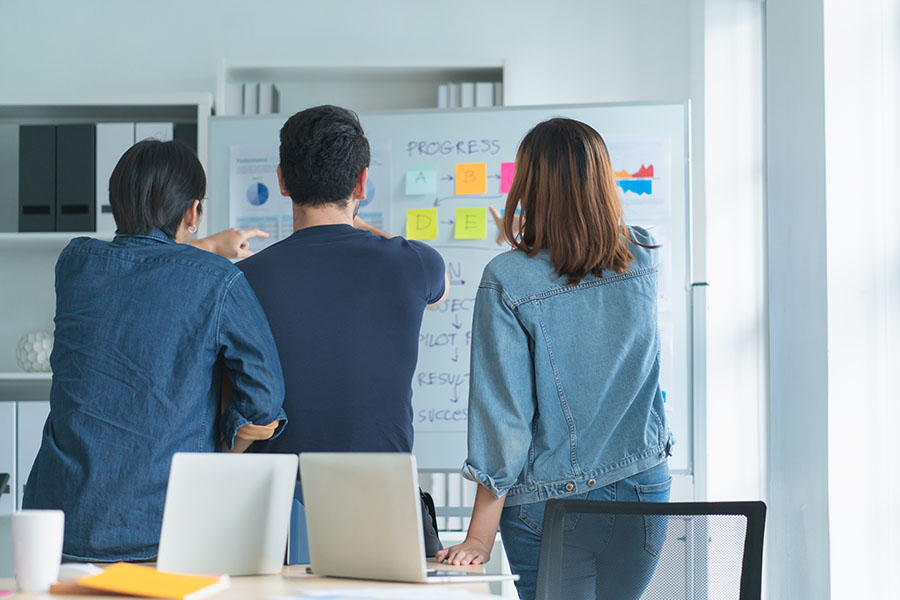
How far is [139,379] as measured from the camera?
1476 mm

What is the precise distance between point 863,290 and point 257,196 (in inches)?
71.9

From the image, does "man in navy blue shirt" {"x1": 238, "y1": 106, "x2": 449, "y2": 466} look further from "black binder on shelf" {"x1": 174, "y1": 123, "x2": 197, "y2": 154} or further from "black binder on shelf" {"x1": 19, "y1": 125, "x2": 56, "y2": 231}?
"black binder on shelf" {"x1": 19, "y1": 125, "x2": 56, "y2": 231}

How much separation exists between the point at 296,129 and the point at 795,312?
3.81 feet

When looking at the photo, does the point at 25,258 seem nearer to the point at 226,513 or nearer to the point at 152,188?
the point at 152,188

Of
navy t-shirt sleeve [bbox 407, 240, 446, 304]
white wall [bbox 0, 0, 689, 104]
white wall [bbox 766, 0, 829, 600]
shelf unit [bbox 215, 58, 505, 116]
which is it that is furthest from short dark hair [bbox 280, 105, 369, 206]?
white wall [bbox 0, 0, 689, 104]

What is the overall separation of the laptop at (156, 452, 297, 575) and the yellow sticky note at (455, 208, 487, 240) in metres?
1.72

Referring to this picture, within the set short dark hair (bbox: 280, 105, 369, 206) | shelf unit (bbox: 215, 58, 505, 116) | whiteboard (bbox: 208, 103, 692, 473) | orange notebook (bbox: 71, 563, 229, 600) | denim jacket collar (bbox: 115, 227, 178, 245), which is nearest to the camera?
orange notebook (bbox: 71, 563, 229, 600)

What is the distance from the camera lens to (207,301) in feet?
4.94

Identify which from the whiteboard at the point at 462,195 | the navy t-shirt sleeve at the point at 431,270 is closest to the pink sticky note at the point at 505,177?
the whiteboard at the point at 462,195

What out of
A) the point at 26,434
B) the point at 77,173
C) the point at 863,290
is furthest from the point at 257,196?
the point at 863,290

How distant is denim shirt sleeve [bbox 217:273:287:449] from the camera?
4.92ft

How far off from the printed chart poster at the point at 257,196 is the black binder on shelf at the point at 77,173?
60 cm

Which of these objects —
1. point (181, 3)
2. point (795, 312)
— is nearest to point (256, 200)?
point (181, 3)

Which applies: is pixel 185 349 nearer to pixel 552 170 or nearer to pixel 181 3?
pixel 552 170
